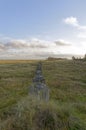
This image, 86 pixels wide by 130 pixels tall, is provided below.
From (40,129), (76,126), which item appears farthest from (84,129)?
(40,129)

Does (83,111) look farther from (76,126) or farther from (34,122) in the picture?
(34,122)

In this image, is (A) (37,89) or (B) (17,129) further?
(A) (37,89)

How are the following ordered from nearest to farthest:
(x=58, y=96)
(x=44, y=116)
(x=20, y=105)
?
(x=44, y=116) < (x=20, y=105) < (x=58, y=96)

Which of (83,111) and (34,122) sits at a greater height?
(34,122)

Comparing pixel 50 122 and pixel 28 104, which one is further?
pixel 28 104

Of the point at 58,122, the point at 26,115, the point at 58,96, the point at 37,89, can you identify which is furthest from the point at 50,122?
the point at 58,96

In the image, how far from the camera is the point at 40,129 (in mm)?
8328

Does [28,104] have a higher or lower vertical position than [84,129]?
higher

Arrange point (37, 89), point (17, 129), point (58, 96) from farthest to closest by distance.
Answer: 1. point (58, 96)
2. point (37, 89)
3. point (17, 129)

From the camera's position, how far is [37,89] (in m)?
11.9

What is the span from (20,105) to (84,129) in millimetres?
→ 2268

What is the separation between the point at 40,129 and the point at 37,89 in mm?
3647

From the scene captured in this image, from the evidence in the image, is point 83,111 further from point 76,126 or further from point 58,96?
point 58,96

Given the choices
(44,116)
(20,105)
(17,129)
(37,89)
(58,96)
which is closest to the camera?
(17,129)
